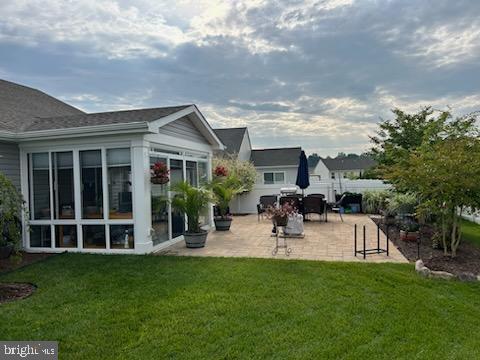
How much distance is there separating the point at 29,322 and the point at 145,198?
11.4 ft

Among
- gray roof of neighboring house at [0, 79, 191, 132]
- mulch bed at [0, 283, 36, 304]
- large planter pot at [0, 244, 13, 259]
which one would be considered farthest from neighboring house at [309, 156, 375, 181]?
mulch bed at [0, 283, 36, 304]

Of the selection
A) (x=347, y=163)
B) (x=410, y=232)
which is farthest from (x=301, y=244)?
(x=347, y=163)

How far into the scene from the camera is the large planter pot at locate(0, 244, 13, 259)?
22.1 ft

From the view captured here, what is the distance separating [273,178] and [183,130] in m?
15.6

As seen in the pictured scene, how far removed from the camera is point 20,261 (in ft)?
21.4

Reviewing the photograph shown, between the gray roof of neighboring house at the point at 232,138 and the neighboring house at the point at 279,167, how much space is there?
240cm

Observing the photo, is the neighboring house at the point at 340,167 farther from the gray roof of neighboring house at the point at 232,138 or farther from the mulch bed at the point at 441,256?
the mulch bed at the point at 441,256

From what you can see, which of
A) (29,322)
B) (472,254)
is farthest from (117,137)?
(472,254)

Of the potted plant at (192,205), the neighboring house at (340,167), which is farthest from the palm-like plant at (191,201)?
the neighboring house at (340,167)

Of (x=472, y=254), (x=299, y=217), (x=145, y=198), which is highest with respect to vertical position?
(x=145, y=198)

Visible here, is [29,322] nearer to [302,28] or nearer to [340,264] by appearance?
[340,264]

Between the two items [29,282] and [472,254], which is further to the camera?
[472,254]

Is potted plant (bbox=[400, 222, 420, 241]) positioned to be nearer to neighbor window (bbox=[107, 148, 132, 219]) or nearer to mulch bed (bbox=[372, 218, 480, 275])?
mulch bed (bbox=[372, 218, 480, 275])

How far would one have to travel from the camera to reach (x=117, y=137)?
6.96 m
